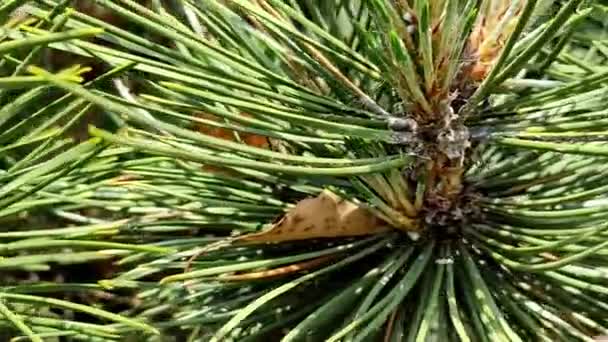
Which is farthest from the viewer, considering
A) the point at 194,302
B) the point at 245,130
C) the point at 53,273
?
the point at 53,273

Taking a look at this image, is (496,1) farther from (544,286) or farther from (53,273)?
(53,273)

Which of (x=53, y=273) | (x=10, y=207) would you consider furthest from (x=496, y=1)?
(x=53, y=273)

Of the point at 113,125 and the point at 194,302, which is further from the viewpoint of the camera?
the point at 113,125

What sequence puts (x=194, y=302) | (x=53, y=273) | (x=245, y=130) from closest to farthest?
(x=245, y=130), (x=194, y=302), (x=53, y=273)

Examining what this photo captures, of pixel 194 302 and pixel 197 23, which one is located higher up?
pixel 197 23
